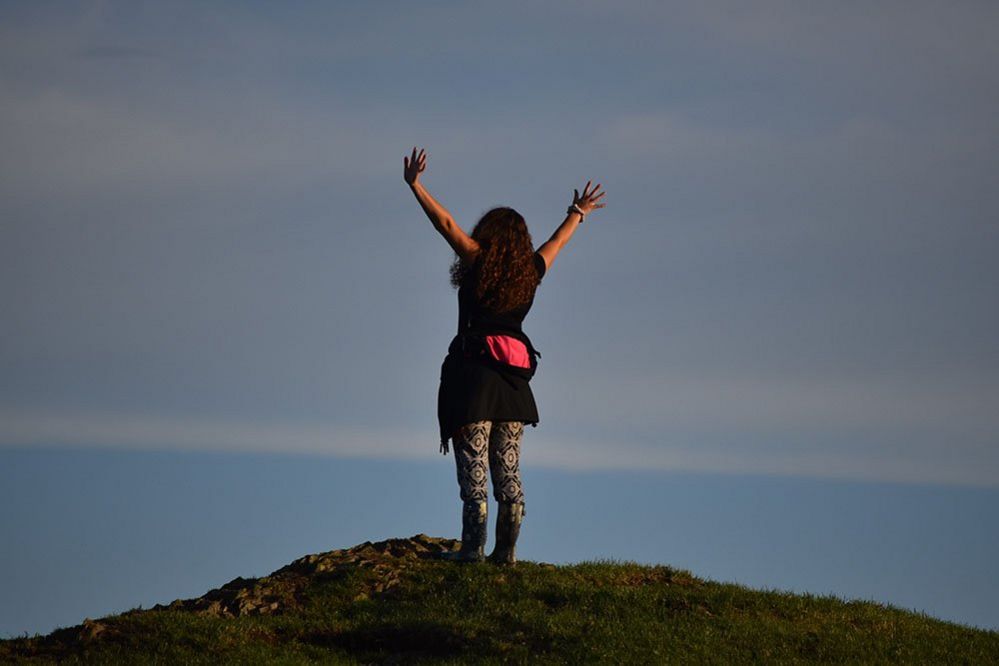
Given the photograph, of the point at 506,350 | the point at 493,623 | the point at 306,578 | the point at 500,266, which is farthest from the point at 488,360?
the point at 306,578

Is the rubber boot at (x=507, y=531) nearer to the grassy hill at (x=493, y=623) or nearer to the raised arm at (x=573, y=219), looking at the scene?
the grassy hill at (x=493, y=623)

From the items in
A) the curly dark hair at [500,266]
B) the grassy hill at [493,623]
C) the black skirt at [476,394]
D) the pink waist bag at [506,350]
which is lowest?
the grassy hill at [493,623]

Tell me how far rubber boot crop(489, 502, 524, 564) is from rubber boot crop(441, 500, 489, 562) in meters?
0.21

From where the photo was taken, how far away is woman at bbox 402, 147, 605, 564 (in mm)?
17531

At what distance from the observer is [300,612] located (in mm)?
17938

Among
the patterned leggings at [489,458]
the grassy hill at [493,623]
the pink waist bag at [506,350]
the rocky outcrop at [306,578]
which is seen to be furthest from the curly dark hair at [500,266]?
the rocky outcrop at [306,578]

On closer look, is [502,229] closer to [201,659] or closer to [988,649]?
[201,659]

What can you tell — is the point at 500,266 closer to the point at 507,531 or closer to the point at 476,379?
the point at 476,379

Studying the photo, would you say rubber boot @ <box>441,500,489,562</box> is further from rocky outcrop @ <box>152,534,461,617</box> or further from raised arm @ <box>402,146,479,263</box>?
raised arm @ <box>402,146,479,263</box>

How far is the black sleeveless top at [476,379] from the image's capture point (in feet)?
57.5

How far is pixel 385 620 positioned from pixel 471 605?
121 cm

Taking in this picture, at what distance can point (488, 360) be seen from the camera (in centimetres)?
1772

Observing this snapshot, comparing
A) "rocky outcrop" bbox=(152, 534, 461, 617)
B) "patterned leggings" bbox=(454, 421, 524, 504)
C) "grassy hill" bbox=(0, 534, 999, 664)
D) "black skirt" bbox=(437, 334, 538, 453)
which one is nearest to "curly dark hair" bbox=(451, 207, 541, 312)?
"black skirt" bbox=(437, 334, 538, 453)

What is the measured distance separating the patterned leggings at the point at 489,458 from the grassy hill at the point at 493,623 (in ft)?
4.25
